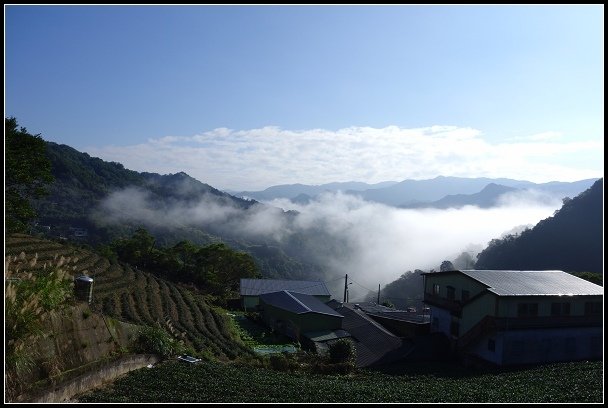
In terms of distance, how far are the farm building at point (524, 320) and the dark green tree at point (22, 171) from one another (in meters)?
32.7

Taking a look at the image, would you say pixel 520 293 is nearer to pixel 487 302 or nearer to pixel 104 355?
pixel 487 302

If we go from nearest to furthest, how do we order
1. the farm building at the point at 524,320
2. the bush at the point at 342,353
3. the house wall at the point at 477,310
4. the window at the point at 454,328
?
the bush at the point at 342,353 → the farm building at the point at 524,320 → the house wall at the point at 477,310 → the window at the point at 454,328

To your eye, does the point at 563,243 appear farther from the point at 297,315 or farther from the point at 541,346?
the point at 297,315

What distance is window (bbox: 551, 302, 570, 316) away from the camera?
28531 mm

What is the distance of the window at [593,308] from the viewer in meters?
Answer: 29.1

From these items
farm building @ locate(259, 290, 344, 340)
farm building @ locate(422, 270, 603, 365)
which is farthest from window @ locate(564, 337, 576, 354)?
farm building @ locate(259, 290, 344, 340)

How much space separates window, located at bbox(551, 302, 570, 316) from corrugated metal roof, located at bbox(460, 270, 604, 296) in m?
0.63

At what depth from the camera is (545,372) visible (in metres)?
22.4

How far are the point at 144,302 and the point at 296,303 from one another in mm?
11846

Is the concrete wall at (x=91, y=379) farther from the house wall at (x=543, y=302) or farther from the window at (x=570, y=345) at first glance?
the window at (x=570, y=345)

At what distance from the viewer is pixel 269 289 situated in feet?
168

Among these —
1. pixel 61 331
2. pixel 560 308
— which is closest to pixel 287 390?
pixel 61 331

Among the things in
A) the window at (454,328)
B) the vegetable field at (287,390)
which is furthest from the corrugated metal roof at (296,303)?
the vegetable field at (287,390)

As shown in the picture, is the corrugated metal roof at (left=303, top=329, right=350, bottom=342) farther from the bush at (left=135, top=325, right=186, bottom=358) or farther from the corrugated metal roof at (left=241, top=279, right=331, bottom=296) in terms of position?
the bush at (left=135, top=325, right=186, bottom=358)
